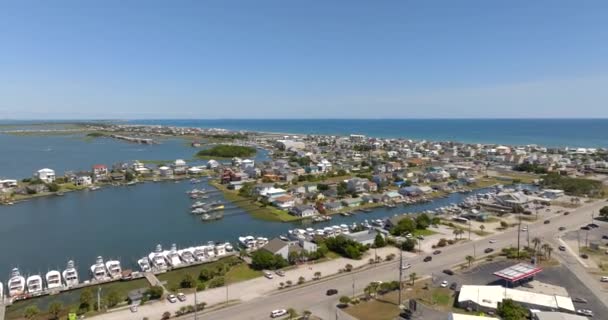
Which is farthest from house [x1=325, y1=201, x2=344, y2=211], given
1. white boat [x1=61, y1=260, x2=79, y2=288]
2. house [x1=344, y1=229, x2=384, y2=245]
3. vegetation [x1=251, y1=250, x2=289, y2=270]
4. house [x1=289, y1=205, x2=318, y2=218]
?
white boat [x1=61, y1=260, x2=79, y2=288]

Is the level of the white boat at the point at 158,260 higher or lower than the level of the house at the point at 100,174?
lower

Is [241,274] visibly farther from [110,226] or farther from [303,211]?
[110,226]

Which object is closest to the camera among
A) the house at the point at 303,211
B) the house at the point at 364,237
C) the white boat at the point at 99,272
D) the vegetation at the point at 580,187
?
the white boat at the point at 99,272

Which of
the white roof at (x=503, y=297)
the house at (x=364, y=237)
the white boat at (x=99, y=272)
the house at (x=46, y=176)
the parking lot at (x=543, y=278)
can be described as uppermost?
the house at (x=46, y=176)

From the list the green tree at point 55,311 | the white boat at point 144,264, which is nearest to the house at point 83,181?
A: the white boat at point 144,264

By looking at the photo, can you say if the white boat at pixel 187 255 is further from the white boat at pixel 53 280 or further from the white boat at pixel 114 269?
the white boat at pixel 53 280

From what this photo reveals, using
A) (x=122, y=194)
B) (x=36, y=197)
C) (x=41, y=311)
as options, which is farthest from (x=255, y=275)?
(x=36, y=197)

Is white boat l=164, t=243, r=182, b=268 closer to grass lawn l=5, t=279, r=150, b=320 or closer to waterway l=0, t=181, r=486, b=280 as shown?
waterway l=0, t=181, r=486, b=280

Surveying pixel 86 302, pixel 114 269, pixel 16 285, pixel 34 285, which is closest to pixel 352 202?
pixel 114 269
